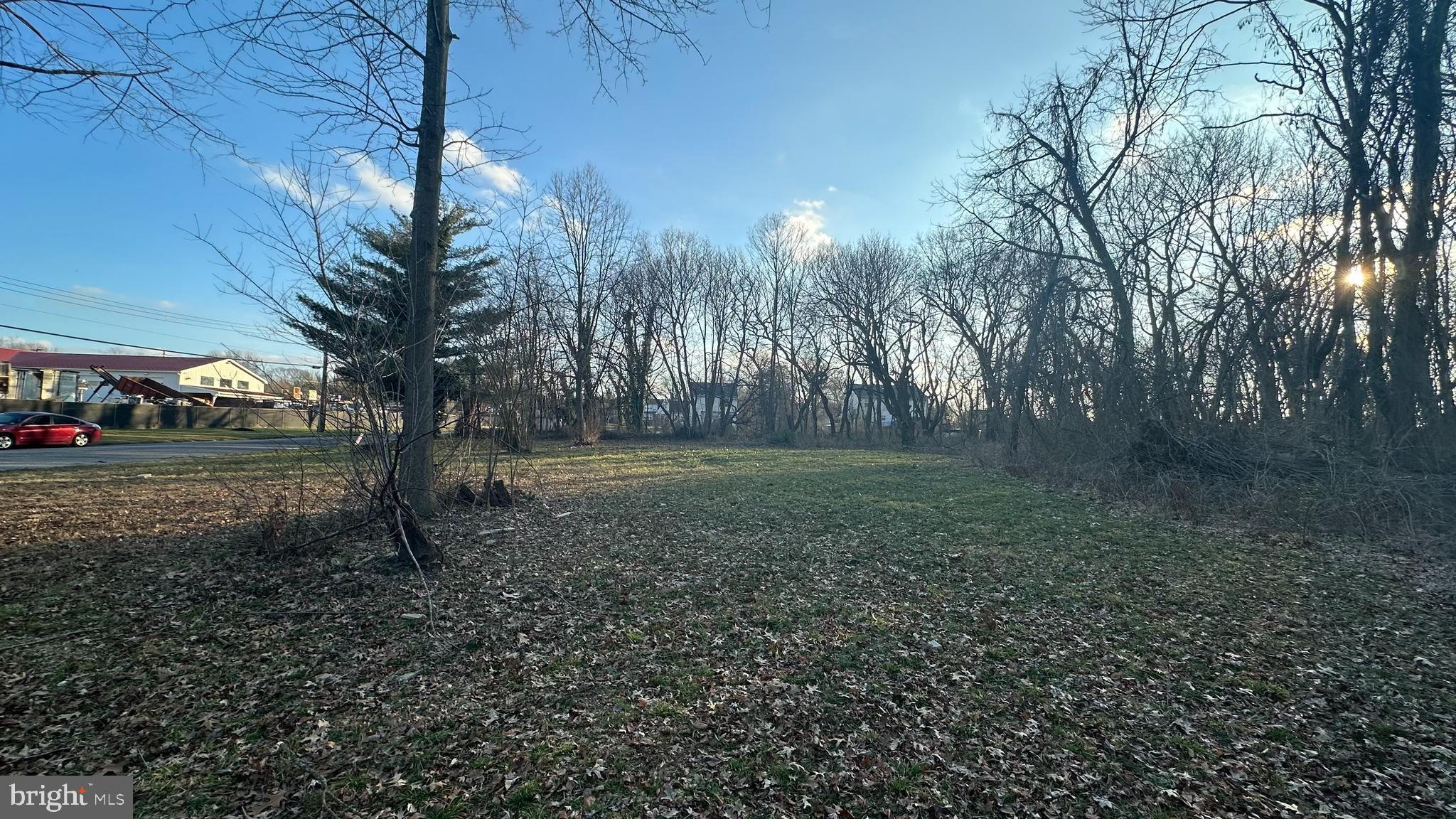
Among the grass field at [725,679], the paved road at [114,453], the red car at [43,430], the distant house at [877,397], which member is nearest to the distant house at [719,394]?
the distant house at [877,397]

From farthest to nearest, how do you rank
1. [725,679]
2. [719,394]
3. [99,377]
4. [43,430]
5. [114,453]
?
[99,377] → [719,394] → [43,430] → [114,453] → [725,679]

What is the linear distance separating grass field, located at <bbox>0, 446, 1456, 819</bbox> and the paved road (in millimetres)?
8993

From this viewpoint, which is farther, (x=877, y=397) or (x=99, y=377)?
(x=99, y=377)

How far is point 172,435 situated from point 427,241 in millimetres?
28289

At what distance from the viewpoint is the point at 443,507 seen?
25.0 ft

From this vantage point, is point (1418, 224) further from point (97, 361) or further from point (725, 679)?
point (97, 361)

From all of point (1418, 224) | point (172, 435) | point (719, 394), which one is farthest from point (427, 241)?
point (719, 394)

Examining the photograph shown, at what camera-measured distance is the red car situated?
17.4m

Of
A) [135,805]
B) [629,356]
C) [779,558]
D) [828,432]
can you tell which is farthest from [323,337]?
[828,432]

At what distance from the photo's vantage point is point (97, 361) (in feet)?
170

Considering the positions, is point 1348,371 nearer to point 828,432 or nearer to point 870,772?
point 870,772

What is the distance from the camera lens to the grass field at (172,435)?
2181 cm

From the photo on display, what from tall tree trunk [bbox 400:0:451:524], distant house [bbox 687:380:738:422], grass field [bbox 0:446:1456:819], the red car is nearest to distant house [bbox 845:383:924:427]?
distant house [bbox 687:380:738:422]

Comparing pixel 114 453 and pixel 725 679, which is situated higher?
pixel 114 453
